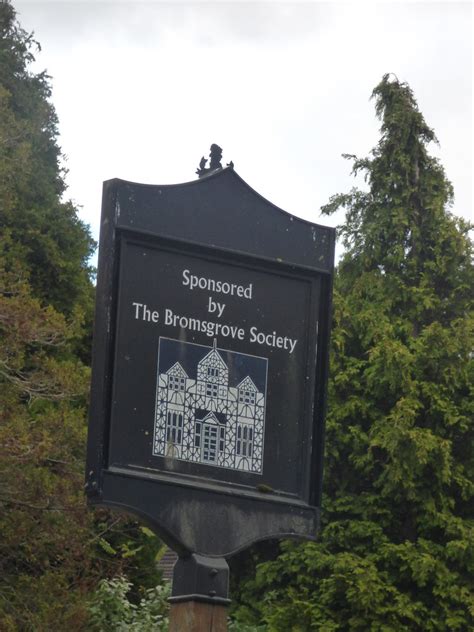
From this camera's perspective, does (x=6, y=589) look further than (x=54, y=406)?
No

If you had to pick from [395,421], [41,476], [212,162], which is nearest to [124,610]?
[41,476]

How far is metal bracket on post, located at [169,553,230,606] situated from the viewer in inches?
185

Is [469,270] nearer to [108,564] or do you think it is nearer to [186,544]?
[108,564]

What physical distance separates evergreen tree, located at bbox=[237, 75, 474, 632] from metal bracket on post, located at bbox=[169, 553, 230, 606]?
14.7m

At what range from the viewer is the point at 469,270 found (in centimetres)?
2298

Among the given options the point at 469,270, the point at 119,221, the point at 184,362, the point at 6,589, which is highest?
the point at 469,270

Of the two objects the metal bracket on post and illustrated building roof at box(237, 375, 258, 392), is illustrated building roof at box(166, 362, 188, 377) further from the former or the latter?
the metal bracket on post

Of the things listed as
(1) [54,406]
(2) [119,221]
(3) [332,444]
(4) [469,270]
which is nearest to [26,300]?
(1) [54,406]

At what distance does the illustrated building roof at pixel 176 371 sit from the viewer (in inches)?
188

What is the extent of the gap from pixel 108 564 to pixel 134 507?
47.0ft

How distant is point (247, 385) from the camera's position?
4941 millimetres

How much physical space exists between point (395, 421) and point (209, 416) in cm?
1596

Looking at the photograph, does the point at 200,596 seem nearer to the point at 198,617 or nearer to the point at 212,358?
the point at 198,617

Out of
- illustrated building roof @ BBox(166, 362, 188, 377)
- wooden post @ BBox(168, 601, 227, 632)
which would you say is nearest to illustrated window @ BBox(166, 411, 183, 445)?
illustrated building roof @ BBox(166, 362, 188, 377)
